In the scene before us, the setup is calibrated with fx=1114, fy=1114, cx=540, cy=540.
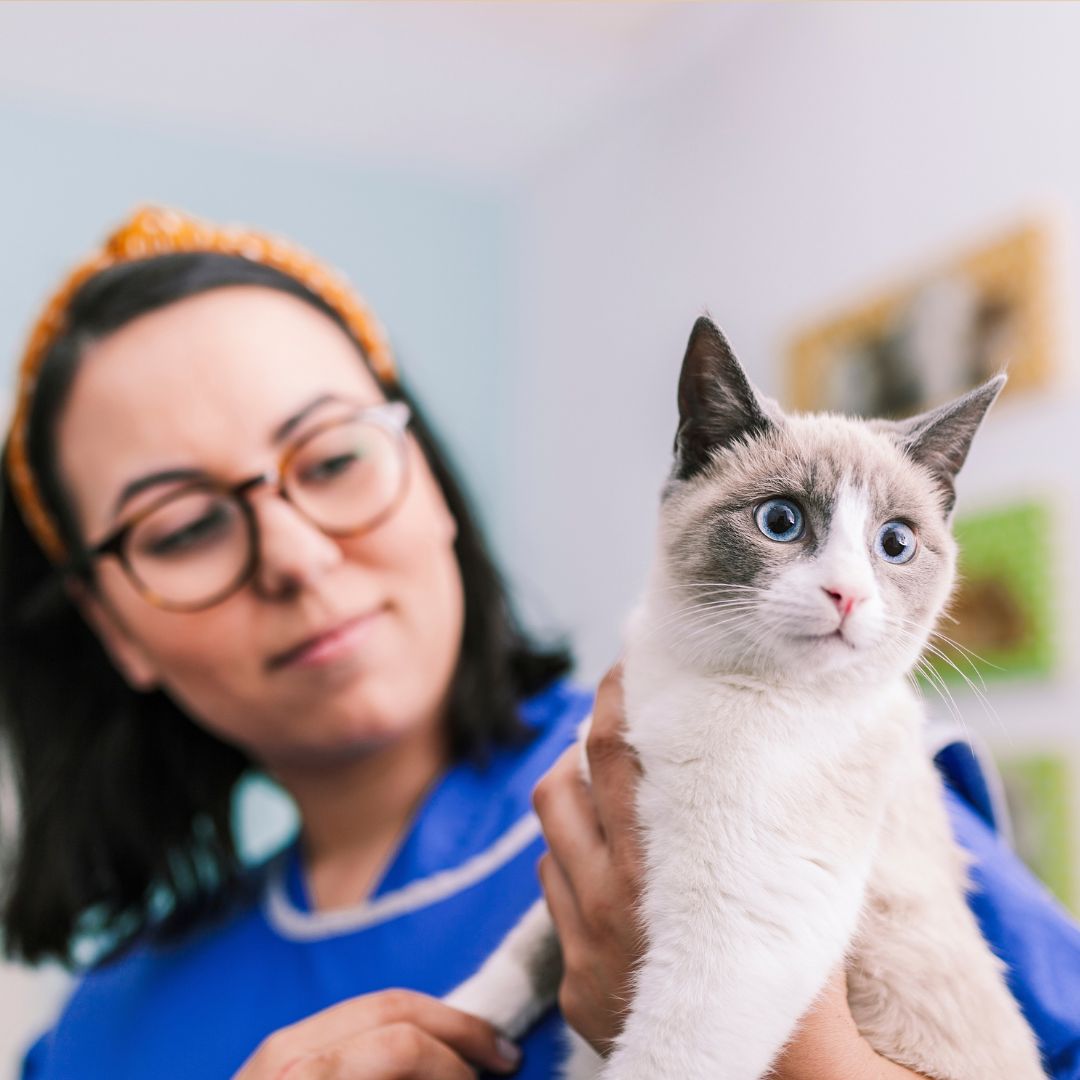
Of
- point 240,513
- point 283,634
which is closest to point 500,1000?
point 283,634

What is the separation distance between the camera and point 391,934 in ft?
3.56

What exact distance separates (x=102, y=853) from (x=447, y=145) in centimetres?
246

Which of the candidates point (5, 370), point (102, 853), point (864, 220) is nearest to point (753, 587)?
point (102, 853)

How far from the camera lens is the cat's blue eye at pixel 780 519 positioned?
69cm

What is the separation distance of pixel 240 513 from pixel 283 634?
127 mm

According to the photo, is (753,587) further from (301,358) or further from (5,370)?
(5,370)

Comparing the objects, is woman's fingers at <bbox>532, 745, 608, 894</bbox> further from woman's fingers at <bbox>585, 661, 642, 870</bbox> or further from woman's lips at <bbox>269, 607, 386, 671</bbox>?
woman's lips at <bbox>269, 607, 386, 671</bbox>

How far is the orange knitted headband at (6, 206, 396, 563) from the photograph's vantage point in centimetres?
130

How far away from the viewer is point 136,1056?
3.95ft

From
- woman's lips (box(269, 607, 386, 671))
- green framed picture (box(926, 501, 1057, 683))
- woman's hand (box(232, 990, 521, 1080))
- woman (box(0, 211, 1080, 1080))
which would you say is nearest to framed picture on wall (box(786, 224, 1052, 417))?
green framed picture (box(926, 501, 1057, 683))

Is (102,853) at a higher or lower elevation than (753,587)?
lower

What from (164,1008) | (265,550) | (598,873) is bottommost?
(164,1008)

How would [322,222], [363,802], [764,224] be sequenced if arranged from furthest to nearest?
[322,222] → [764,224] → [363,802]

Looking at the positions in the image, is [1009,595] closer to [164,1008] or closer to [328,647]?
[328,647]
